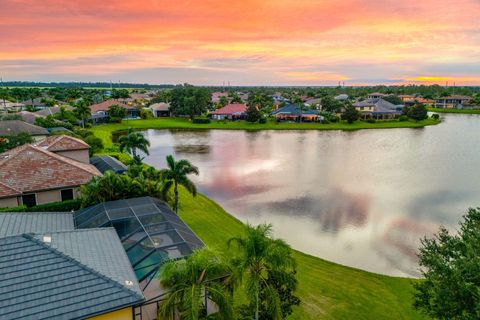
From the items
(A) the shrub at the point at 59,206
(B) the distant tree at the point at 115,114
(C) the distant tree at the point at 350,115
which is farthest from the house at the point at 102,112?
(A) the shrub at the point at 59,206

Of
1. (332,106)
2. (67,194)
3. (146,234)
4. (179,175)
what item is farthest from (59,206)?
(332,106)

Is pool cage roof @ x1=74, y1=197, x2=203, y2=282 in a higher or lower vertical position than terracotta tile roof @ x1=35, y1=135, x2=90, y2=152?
lower

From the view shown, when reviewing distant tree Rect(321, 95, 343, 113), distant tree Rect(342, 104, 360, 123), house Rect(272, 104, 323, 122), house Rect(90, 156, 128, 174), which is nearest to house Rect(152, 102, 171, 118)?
house Rect(272, 104, 323, 122)

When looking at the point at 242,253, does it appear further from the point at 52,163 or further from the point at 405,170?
the point at 405,170

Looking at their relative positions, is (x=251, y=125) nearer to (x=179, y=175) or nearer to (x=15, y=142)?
(x=15, y=142)

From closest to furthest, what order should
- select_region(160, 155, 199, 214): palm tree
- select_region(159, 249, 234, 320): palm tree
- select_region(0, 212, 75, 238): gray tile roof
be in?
select_region(159, 249, 234, 320): palm tree, select_region(0, 212, 75, 238): gray tile roof, select_region(160, 155, 199, 214): palm tree

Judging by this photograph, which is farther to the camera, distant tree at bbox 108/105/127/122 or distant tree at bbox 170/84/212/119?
distant tree at bbox 170/84/212/119

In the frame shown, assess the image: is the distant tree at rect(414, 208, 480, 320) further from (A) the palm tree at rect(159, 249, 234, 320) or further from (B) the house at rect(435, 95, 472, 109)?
(B) the house at rect(435, 95, 472, 109)
